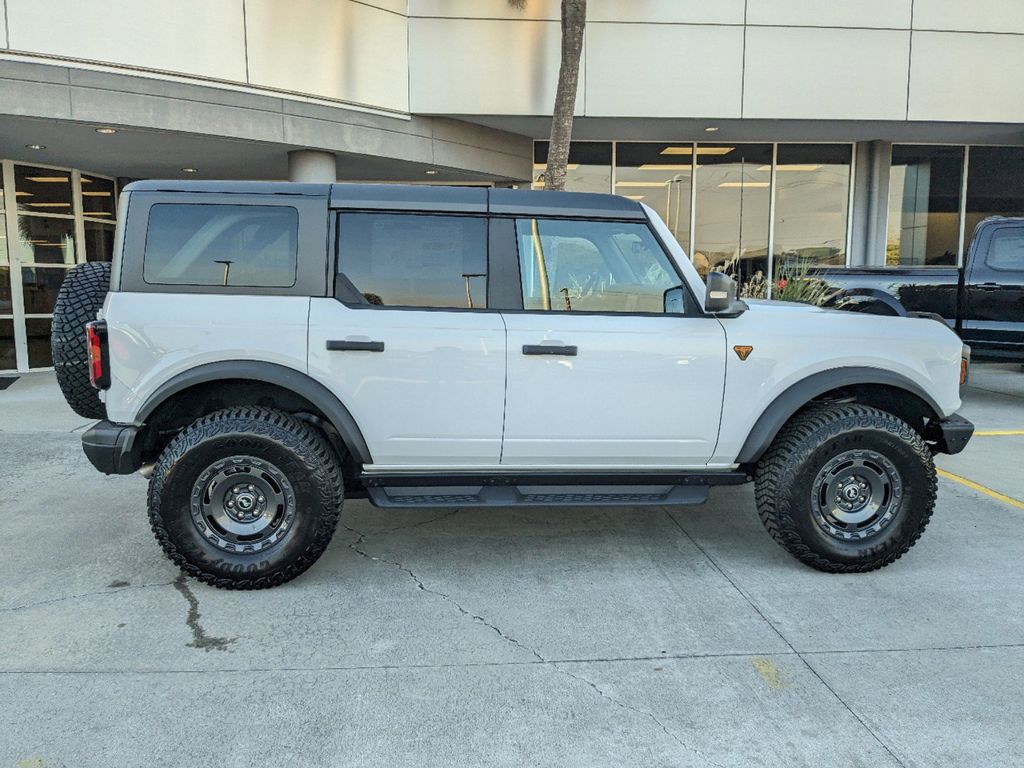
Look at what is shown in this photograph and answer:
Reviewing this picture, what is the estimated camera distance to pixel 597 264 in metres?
3.84

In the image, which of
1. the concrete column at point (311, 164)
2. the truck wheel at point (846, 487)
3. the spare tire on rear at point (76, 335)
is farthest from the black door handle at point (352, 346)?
the concrete column at point (311, 164)

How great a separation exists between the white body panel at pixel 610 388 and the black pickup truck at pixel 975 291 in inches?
249

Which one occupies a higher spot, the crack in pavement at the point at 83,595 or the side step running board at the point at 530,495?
the side step running board at the point at 530,495

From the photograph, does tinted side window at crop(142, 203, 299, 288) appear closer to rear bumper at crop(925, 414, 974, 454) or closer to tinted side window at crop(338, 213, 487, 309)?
A: tinted side window at crop(338, 213, 487, 309)

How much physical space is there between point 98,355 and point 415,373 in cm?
152

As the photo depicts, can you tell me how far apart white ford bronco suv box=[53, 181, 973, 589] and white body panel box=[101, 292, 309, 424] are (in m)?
0.01

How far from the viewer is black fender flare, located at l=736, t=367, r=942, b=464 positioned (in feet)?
12.4

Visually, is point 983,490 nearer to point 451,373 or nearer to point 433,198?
point 451,373

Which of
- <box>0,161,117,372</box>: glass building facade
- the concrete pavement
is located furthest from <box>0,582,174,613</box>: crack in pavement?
<box>0,161,117,372</box>: glass building facade

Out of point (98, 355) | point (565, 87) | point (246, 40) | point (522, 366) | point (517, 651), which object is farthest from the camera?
point (565, 87)

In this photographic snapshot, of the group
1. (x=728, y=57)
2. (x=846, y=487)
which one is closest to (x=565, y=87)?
(x=728, y=57)

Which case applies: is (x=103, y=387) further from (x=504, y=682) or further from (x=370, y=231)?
(x=504, y=682)

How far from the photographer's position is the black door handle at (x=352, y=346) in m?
3.58

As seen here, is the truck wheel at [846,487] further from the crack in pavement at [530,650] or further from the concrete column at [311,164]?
the concrete column at [311,164]
